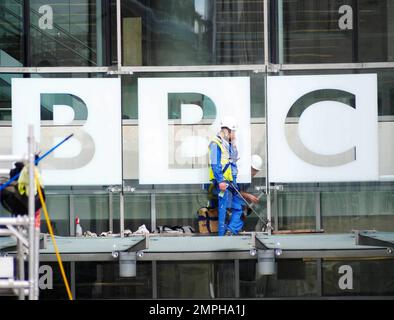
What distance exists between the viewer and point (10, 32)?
8.54m

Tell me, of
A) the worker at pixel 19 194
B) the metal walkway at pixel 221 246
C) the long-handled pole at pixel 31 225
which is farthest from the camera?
the metal walkway at pixel 221 246

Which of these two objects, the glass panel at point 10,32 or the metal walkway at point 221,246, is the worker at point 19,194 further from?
the glass panel at point 10,32

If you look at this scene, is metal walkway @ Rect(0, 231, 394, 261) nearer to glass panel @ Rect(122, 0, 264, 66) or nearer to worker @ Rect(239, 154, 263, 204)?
worker @ Rect(239, 154, 263, 204)

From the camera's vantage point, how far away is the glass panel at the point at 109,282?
8.40m

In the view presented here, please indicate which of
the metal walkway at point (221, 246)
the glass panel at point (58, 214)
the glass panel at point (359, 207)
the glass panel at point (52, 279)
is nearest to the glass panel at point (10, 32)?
the glass panel at point (58, 214)

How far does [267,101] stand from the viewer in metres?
8.58

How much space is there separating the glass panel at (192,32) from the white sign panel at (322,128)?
422 mm

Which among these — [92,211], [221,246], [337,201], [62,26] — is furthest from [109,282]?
[62,26]

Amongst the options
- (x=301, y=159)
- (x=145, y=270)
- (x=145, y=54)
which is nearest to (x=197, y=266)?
(x=145, y=270)

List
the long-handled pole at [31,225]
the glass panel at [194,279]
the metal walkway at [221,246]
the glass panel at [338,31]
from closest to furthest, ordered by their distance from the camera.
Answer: the long-handled pole at [31,225] < the metal walkway at [221,246] < the glass panel at [194,279] < the glass panel at [338,31]

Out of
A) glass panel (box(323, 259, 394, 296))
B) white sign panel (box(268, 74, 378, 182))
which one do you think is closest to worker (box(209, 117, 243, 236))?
white sign panel (box(268, 74, 378, 182))

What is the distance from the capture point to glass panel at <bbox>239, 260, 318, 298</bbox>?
8.42m
